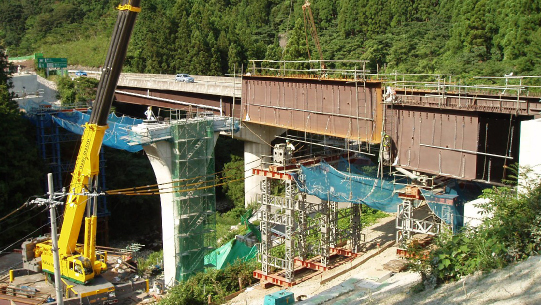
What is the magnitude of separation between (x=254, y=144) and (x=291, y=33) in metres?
31.9

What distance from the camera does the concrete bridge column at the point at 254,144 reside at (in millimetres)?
34094

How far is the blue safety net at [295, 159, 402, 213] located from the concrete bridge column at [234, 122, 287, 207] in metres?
9.77

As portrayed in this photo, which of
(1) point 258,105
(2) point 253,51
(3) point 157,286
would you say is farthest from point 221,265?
(2) point 253,51

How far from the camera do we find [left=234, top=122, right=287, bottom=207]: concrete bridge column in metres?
34.1

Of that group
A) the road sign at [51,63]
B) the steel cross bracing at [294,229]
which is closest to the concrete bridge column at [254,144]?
the steel cross bracing at [294,229]

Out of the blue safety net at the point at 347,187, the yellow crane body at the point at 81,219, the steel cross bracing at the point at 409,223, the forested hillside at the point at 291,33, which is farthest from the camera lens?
the forested hillside at the point at 291,33

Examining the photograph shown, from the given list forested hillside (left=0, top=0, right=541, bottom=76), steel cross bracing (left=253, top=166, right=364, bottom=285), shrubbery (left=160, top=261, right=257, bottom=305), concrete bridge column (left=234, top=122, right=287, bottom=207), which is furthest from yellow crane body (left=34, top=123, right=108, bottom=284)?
forested hillside (left=0, top=0, right=541, bottom=76)

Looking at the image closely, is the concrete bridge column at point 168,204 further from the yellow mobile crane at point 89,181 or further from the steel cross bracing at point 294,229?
the yellow mobile crane at point 89,181

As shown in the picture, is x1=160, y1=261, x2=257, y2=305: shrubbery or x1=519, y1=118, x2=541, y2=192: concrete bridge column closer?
x1=519, y1=118, x2=541, y2=192: concrete bridge column

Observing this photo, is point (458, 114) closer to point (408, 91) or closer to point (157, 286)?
point (408, 91)

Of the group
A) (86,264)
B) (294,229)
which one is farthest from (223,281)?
(86,264)

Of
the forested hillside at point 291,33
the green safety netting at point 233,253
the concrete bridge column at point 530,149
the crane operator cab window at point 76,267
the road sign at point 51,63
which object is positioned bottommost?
the green safety netting at point 233,253

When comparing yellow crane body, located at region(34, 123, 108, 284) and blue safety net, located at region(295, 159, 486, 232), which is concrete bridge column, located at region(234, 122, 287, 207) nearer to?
blue safety net, located at region(295, 159, 486, 232)

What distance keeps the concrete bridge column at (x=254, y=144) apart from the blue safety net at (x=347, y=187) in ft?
32.1
